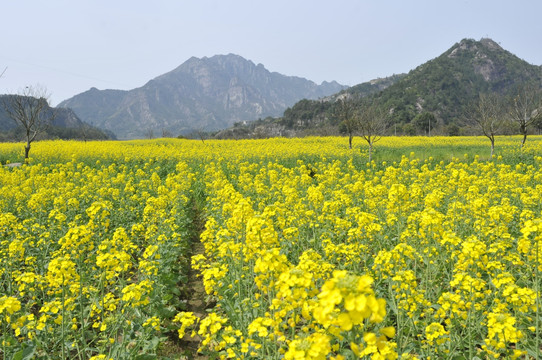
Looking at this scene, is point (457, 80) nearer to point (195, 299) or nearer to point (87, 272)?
point (195, 299)

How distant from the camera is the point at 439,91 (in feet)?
325

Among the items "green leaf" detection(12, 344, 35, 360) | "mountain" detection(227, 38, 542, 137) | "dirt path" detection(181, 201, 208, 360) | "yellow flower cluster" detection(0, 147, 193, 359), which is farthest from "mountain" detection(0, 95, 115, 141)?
"mountain" detection(227, 38, 542, 137)

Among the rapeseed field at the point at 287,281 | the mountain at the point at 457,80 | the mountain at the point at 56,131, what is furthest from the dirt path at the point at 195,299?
the mountain at the point at 457,80

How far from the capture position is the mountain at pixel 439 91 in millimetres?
85131

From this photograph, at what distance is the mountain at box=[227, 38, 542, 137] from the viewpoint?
85131 mm

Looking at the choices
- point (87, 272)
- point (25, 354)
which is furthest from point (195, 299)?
point (25, 354)

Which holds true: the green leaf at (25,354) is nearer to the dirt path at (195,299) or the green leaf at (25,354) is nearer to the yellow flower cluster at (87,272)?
the yellow flower cluster at (87,272)

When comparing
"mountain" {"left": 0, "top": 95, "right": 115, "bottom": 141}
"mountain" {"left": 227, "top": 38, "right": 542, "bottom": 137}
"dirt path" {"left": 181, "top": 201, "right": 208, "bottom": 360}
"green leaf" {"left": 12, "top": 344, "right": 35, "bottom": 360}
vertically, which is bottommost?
"dirt path" {"left": 181, "top": 201, "right": 208, "bottom": 360}

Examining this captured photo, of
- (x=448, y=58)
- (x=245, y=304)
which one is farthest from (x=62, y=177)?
(x=448, y=58)

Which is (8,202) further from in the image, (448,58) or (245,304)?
(448,58)

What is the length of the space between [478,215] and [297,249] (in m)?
3.29

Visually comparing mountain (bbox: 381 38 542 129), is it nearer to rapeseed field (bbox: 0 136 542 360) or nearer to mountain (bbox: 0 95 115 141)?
mountain (bbox: 0 95 115 141)

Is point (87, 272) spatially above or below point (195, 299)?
above

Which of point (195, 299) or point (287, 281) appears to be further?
point (195, 299)
